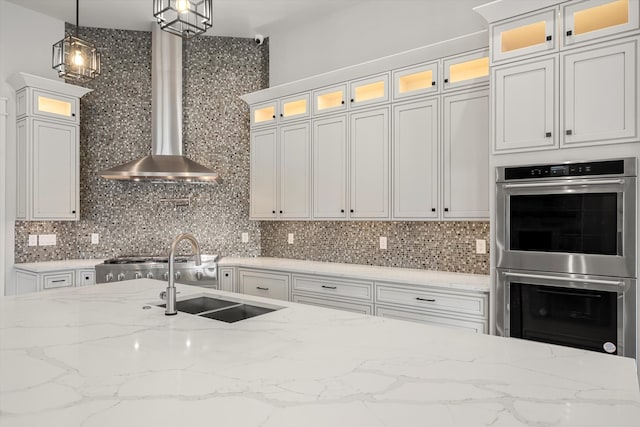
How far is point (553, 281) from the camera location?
8.03 feet

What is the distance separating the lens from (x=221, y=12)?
166 inches

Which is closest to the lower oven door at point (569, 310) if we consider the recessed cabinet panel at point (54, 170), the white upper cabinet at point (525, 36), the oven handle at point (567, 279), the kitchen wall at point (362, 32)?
the oven handle at point (567, 279)

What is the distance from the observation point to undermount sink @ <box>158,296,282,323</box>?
2053 mm

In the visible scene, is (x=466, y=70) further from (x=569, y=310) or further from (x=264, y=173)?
(x=264, y=173)

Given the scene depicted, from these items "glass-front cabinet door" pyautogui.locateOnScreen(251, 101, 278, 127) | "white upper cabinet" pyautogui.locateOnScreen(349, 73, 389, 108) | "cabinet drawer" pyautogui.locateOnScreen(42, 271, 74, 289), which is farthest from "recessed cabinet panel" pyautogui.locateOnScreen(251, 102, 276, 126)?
"cabinet drawer" pyautogui.locateOnScreen(42, 271, 74, 289)

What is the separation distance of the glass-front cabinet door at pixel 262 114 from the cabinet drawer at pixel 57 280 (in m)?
2.34

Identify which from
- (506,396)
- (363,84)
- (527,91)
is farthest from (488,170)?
(506,396)

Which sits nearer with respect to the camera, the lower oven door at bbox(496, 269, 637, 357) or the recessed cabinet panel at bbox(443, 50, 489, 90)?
the lower oven door at bbox(496, 269, 637, 357)

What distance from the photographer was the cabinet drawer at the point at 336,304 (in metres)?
3.26

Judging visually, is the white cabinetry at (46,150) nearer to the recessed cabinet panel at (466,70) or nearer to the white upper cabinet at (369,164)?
the white upper cabinet at (369,164)

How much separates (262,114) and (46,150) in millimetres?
2157

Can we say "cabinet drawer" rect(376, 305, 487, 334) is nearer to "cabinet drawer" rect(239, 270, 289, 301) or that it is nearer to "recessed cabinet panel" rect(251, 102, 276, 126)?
"cabinet drawer" rect(239, 270, 289, 301)

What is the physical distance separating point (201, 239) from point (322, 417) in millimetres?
3990

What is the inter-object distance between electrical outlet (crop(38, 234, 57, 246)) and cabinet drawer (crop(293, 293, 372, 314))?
2637 millimetres
